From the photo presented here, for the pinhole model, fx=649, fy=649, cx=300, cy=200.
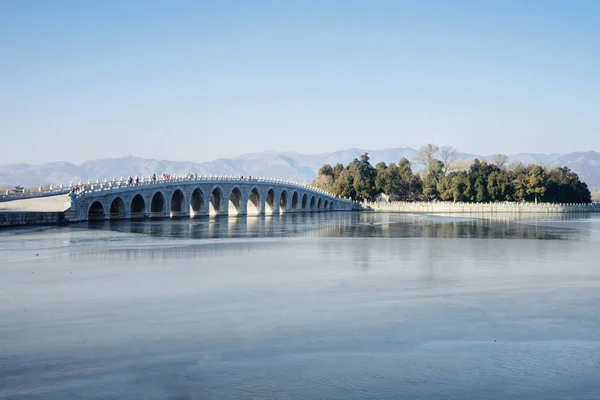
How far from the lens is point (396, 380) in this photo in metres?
8.27

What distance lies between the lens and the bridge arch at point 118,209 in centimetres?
4644

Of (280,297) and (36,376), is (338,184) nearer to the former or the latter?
(280,297)

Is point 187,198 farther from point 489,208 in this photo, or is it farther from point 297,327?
point 297,327

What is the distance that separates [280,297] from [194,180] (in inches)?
1713

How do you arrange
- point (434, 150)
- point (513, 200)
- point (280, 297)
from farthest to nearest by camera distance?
point (434, 150)
point (513, 200)
point (280, 297)

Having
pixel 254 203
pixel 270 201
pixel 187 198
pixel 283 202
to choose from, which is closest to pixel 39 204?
pixel 187 198

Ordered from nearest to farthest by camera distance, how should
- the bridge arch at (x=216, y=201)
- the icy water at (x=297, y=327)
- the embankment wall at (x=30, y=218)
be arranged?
the icy water at (x=297, y=327) < the embankment wall at (x=30, y=218) < the bridge arch at (x=216, y=201)

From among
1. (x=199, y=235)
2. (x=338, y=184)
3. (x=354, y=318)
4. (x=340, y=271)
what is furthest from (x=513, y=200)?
(x=354, y=318)

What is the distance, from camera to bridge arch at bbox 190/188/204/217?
2354 inches

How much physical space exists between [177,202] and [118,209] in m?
10.00

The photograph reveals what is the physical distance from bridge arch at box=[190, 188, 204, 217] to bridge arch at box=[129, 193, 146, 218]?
26.9 ft

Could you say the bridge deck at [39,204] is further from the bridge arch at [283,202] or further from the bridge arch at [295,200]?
the bridge arch at [295,200]

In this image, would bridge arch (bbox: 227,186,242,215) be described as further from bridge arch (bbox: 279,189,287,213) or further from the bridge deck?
the bridge deck

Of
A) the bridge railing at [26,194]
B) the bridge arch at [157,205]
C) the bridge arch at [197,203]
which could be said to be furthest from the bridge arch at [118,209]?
the bridge arch at [197,203]
